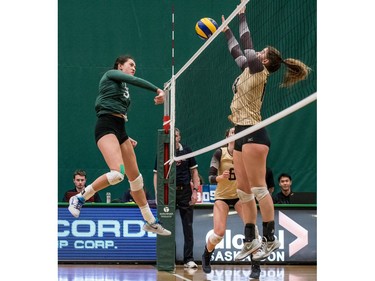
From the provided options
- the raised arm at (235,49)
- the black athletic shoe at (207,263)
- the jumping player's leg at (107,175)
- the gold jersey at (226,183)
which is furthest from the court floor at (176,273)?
the raised arm at (235,49)

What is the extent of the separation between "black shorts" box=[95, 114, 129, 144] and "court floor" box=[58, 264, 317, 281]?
83.6 inches

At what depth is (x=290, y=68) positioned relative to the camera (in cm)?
703

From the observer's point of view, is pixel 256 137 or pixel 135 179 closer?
pixel 256 137

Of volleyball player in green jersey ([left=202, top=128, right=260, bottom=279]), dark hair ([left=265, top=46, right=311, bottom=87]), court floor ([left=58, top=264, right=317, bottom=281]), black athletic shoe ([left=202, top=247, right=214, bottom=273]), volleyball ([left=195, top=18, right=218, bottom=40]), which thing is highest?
volleyball ([left=195, top=18, right=218, bottom=40])

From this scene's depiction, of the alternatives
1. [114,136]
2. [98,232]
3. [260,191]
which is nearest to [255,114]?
[260,191]

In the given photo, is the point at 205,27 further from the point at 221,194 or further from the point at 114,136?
the point at 221,194

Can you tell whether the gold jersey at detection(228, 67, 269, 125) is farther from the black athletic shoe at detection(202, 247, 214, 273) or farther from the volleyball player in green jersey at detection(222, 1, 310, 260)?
the black athletic shoe at detection(202, 247, 214, 273)

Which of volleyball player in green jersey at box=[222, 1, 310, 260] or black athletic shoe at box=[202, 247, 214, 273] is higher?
volleyball player in green jersey at box=[222, 1, 310, 260]

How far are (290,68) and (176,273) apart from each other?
415cm

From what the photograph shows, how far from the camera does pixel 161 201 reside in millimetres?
10461

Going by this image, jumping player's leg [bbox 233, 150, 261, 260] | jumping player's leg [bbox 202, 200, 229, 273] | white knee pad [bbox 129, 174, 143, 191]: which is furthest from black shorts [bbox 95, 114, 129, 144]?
jumping player's leg [bbox 202, 200, 229, 273]

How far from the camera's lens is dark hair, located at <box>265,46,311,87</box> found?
6895 millimetres

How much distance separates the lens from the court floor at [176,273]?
9.56 m
